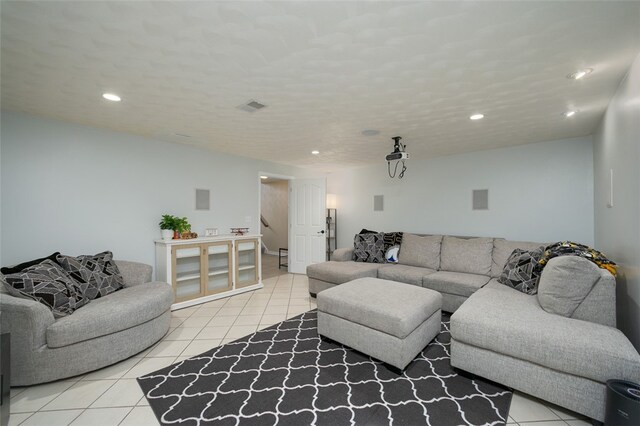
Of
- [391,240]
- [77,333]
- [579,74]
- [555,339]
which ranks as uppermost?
[579,74]

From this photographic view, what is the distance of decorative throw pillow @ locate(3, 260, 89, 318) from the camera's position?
82.7 inches

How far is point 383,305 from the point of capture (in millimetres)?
2301

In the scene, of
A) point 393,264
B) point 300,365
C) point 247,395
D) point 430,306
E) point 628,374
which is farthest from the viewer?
point 393,264

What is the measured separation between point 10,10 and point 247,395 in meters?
2.67

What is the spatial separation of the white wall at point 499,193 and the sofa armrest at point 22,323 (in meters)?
4.83

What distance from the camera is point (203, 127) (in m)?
3.20

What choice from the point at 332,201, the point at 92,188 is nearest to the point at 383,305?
the point at 92,188

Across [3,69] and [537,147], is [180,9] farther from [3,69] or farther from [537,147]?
[537,147]

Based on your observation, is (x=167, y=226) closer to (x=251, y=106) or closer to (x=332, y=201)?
(x=251, y=106)

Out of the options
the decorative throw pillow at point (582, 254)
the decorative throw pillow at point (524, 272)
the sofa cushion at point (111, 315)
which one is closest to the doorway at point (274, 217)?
the sofa cushion at point (111, 315)

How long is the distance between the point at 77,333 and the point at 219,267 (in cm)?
217

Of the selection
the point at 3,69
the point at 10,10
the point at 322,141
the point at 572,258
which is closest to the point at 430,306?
the point at 572,258

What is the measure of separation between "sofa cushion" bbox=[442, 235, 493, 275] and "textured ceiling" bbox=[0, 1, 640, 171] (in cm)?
160

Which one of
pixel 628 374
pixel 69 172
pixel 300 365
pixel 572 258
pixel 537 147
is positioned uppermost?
pixel 537 147
